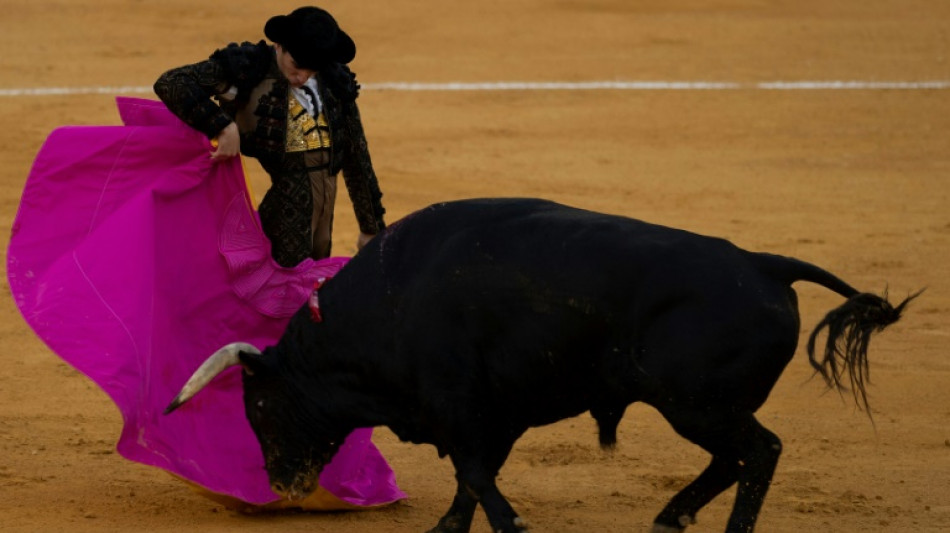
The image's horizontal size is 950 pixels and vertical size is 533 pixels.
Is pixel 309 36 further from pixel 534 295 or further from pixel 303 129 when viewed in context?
pixel 534 295

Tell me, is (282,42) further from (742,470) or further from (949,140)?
(949,140)

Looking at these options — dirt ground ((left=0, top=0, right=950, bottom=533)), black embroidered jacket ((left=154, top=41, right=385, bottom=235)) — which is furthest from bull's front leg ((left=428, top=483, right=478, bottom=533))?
black embroidered jacket ((left=154, top=41, right=385, bottom=235))

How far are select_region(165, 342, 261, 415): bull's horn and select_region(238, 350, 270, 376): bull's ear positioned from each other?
0.01 meters

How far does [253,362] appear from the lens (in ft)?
18.6

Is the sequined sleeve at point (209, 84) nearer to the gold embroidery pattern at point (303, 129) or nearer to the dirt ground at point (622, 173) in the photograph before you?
the gold embroidery pattern at point (303, 129)

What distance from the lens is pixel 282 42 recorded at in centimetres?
587

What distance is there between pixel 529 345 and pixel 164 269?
5.08 feet

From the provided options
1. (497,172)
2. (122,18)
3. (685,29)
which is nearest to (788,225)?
(497,172)

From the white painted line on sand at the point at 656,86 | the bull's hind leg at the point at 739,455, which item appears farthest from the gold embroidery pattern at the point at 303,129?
the white painted line on sand at the point at 656,86

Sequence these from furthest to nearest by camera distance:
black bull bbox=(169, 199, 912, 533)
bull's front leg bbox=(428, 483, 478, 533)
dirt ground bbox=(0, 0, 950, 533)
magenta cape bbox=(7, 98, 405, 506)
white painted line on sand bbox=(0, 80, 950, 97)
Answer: white painted line on sand bbox=(0, 80, 950, 97), dirt ground bbox=(0, 0, 950, 533), magenta cape bbox=(7, 98, 405, 506), bull's front leg bbox=(428, 483, 478, 533), black bull bbox=(169, 199, 912, 533)

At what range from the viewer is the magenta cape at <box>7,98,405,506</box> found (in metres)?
5.97

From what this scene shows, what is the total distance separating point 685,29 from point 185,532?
35.2ft

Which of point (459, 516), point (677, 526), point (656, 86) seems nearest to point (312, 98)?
point (459, 516)

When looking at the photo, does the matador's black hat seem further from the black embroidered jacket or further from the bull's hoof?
the bull's hoof
